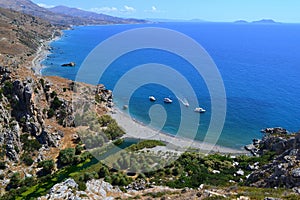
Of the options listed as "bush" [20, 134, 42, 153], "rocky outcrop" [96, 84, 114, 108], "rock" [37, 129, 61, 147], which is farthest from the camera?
"rocky outcrop" [96, 84, 114, 108]

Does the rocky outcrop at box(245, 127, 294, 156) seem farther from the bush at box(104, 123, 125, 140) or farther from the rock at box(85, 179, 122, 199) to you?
the bush at box(104, 123, 125, 140)

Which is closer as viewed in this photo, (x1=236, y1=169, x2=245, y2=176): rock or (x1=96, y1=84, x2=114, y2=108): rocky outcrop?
(x1=236, y1=169, x2=245, y2=176): rock

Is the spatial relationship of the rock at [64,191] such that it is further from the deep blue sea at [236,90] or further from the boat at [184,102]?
the boat at [184,102]

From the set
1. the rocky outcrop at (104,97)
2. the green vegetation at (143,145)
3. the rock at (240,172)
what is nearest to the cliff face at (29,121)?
the green vegetation at (143,145)

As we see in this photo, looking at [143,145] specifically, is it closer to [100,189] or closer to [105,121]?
[105,121]

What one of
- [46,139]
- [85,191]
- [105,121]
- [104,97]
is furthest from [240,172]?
[104,97]

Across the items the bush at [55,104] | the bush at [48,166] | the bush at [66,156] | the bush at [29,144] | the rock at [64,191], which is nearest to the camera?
the rock at [64,191]

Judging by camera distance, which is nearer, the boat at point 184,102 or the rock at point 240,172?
the rock at point 240,172

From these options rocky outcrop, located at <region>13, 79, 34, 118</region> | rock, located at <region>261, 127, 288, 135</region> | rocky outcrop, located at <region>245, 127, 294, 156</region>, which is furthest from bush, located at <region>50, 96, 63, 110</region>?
rock, located at <region>261, 127, 288, 135</region>
